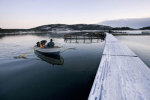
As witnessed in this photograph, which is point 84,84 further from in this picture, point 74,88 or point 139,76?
point 139,76

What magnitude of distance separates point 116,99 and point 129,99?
0.47 meters

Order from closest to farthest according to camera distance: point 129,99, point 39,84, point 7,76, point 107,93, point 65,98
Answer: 1. point 129,99
2. point 107,93
3. point 65,98
4. point 39,84
5. point 7,76

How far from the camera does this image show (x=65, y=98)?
17.1ft

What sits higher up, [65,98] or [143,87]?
[143,87]

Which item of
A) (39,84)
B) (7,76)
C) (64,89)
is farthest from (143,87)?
(7,76)

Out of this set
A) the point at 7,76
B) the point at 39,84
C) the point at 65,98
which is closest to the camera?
the point at 65,98

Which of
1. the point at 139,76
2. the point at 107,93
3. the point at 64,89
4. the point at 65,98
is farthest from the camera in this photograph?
the point at 64,89

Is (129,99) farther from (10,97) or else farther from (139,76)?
(10,97)

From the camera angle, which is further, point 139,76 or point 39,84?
point 39,84

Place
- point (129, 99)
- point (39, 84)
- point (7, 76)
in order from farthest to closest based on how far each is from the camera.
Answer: point (7, 76)
point (39, 84)
point (129, 99)

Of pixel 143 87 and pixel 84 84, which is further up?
pixel 143 87

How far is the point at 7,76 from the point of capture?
7922 millimetres

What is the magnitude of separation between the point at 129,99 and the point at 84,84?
12.8 ft

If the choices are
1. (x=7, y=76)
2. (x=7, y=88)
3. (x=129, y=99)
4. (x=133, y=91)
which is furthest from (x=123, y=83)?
(x=7, y=76)
